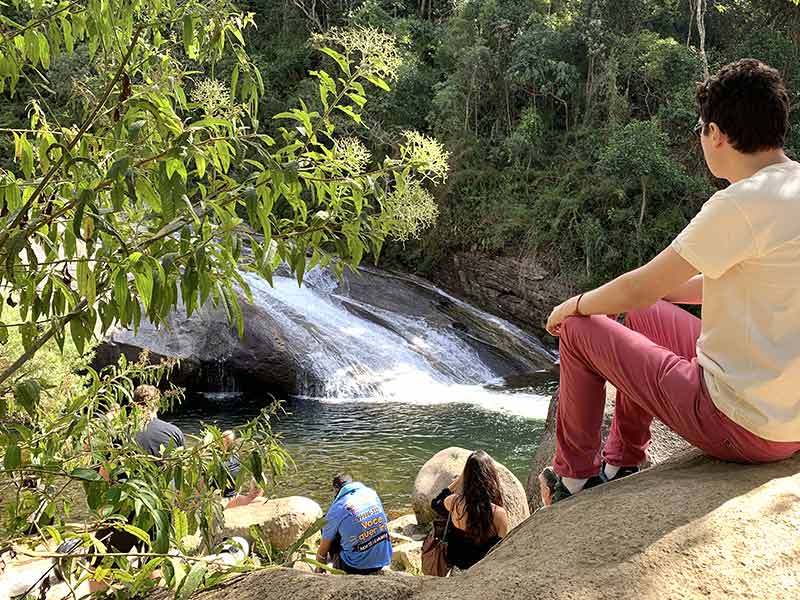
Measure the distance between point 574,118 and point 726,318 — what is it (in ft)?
63.1

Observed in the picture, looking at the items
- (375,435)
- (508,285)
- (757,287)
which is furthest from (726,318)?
(508,285)

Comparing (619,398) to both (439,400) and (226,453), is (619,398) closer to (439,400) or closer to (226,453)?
(226,453)

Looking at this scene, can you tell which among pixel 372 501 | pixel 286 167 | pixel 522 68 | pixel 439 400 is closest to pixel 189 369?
pixel 439 400

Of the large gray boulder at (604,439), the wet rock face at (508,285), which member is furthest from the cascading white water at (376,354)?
the large gray boulder at (604,439)

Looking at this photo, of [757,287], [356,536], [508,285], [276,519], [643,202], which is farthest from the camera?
[508,285]

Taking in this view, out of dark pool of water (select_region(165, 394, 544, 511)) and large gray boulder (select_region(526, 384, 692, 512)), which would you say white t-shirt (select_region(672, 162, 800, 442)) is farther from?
dark pool of water (select_region(165, 394, 544, 511))

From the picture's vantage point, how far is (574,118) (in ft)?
66.5

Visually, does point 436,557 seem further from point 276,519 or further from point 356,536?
point 276,519

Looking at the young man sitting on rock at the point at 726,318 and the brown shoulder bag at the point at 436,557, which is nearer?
the young man sitting on rock at the point at 726,318

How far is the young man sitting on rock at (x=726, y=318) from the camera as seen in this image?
2.04m

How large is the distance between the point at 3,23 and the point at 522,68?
18966 millimetres

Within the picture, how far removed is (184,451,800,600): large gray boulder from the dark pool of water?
22.3 ft

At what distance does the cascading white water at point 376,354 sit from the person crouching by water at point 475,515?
8.06m

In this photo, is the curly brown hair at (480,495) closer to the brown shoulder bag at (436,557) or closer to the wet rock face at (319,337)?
the brown shoulder bag at (436,557)
